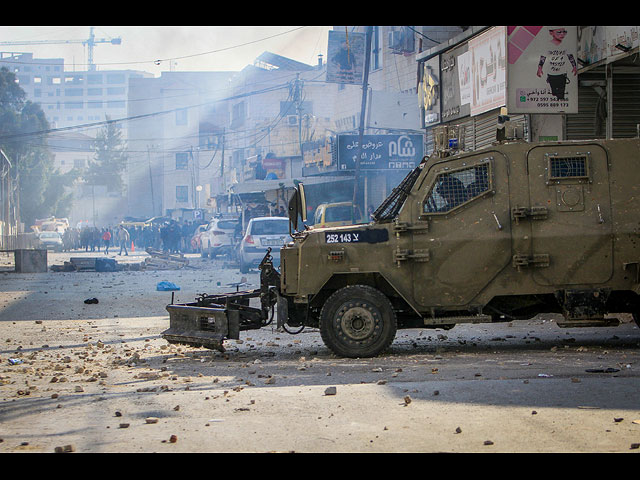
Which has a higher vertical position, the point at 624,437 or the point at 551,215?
the point at 551,215

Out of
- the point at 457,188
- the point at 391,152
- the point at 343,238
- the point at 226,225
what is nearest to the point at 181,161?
the point at 226,225

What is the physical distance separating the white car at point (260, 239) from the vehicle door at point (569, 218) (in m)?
16.4

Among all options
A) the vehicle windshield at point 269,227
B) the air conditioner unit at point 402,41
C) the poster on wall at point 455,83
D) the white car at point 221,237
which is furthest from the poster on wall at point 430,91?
the white car at point 221,237

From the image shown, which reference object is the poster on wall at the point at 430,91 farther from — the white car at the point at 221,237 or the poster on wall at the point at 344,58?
the white car at the point at 221,237

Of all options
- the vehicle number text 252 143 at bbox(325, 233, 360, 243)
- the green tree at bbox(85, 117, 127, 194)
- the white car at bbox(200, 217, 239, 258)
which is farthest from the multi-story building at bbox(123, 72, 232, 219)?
the vehicle number text 252 143 at bbox(325, 233, 360, 243)

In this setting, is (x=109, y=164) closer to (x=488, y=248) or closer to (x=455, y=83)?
(x=455, y=83)

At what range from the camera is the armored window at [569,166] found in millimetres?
9359

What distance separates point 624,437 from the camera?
221 inches

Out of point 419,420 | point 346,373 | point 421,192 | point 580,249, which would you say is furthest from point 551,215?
point 419,420

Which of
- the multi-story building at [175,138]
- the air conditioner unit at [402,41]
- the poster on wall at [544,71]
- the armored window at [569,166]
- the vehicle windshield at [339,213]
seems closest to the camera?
the armored window at [569,166]

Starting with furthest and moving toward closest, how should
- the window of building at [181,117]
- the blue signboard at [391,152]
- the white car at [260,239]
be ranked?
1. the window of building at [181,117]
2. the blue signboard at [391,152]
3. the white car at [260,239]

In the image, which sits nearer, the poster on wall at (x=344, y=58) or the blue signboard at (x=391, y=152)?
the blue signboard at (x=391, y=152)
